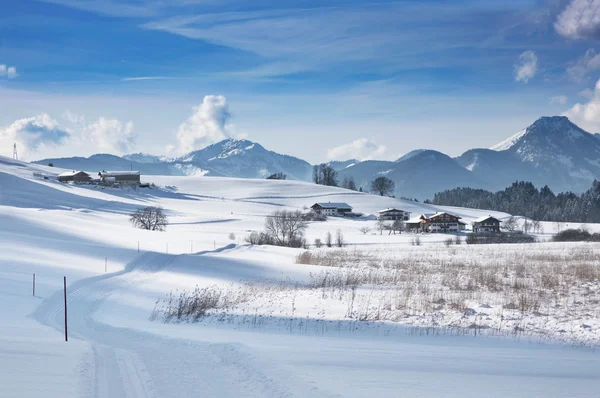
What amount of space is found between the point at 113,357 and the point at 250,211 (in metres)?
116

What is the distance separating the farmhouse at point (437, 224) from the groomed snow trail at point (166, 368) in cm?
10595

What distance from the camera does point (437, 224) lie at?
386ft

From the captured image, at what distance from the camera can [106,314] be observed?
20.7m

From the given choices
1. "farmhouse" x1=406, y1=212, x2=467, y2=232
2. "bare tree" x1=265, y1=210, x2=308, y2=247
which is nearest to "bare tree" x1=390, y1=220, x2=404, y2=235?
"farmhouse" x1=406, y1=212, x2=467, y2=232

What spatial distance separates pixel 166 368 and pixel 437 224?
113m

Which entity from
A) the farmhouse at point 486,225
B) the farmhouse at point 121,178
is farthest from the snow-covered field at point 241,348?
the farmhouse at point 121,178

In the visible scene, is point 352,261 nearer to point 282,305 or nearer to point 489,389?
point 282,305

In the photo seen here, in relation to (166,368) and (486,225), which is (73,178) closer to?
(486,225)

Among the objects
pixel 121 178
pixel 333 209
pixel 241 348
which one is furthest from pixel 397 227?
pixel 241 348

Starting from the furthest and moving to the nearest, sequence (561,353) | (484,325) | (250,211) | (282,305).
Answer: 1. (250,211)
2. (282,305)
3. (484,325)
4. (561,353)

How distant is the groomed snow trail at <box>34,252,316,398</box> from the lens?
937cm

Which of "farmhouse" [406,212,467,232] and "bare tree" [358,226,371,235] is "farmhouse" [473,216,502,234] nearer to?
"farmhouse" [406,212,467,232]

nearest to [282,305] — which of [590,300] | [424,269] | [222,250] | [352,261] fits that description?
[590,300]

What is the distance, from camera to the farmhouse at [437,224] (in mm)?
116875
